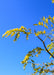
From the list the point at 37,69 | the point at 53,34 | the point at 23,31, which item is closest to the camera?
the point at 23,31

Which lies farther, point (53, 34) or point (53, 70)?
point (53, 34)

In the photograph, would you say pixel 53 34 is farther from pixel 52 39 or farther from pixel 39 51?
pixel 39 51

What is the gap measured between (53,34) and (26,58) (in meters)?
0.92

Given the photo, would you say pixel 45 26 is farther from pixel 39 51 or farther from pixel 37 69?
pixel 37 69

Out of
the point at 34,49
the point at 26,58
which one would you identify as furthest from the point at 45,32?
the point at 26,58

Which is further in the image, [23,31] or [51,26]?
[51,26]

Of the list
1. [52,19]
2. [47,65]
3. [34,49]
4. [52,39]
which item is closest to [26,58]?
[34,49]

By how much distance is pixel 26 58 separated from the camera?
2.75 metres

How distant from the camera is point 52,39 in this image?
299 cm

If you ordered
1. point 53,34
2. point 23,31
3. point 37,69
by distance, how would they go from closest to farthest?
point 23,31
point 37,69
point 53,34

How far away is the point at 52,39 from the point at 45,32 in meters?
0.31

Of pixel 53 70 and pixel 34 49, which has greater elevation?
pixel 34 49

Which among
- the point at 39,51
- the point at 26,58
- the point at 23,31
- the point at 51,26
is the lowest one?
the point at 26,58

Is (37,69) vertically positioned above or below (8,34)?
below
